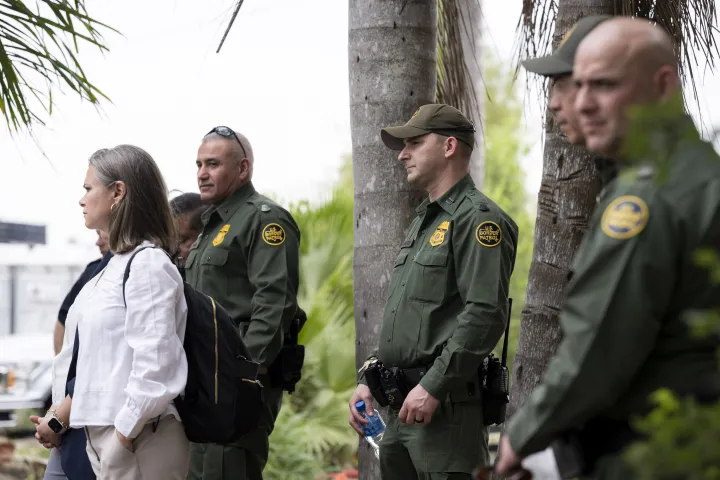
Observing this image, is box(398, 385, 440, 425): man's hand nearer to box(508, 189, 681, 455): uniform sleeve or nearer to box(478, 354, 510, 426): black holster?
box(478, 354, 510, 426): black holster

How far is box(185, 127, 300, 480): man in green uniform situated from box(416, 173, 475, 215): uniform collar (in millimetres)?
885

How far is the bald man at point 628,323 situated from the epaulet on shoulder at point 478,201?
168cm

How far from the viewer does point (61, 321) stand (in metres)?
5.09

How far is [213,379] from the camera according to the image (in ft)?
10.5

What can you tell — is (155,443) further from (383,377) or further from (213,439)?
(383,377)

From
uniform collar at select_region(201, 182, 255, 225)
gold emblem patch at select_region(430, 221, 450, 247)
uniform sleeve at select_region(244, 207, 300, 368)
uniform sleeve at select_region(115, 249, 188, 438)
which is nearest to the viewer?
uniform sleeve at select_region(115, 249, 188, 438)

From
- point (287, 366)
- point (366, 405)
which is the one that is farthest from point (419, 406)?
point (287, 366)

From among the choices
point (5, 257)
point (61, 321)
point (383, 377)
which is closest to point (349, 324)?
point (61, 321)

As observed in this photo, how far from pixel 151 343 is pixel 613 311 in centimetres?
163

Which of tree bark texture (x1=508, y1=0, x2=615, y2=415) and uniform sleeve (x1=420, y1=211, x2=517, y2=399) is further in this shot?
tree bark texture (x1=508, y1=0, x2=615, y2=415)

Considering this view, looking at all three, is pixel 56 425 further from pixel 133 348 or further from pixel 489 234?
pixel 489 234

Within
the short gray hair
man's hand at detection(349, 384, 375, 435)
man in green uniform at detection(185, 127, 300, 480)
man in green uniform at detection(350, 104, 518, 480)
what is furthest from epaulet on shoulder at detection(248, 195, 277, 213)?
the short gray hair

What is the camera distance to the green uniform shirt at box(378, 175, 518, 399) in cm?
340

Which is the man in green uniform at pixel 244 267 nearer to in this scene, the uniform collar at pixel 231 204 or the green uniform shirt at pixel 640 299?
the uniform collar at pixel 231 204
